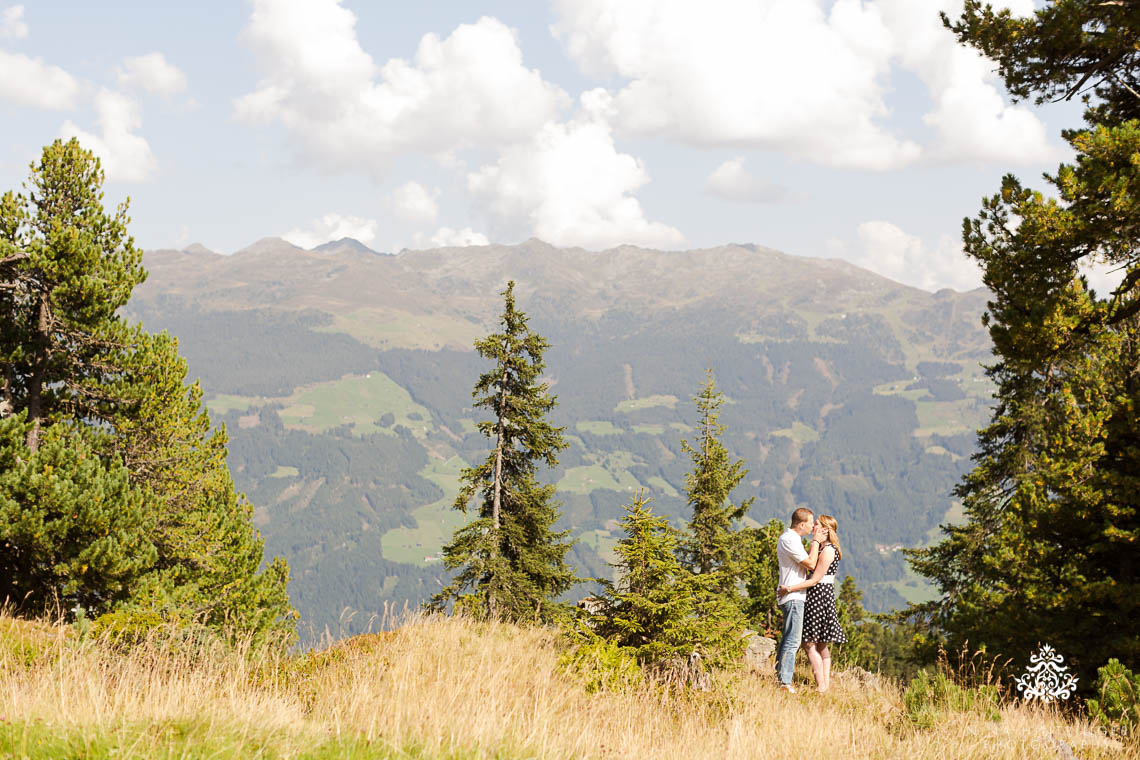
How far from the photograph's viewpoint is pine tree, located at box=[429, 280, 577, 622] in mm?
21484

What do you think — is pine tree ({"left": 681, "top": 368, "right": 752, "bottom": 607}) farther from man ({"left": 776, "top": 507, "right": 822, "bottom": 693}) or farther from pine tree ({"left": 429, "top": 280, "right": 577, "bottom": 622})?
man ({"left": 776, "top": 507, "right": 822, "bottom": 693})

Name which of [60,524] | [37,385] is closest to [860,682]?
[60,524]

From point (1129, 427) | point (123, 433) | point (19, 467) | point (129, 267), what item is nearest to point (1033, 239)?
point (1129, 427)

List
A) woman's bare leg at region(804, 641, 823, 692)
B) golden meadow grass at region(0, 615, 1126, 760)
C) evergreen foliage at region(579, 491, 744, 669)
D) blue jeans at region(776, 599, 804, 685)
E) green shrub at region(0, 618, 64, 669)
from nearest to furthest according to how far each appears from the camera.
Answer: golden meadow grass at region(0, 615, 1126, 760) < green shrub at region(0, 618, 64, 669) < evergreen foliage at region(579, 491, 744, 669) < blue jeans at region(776, 599, 804, 685) < woman's bare leg at region(804, 641, 823, 692)

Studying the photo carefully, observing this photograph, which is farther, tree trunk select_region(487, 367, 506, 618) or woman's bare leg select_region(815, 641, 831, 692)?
tree trunk select_region(487, 367, 506, 618)

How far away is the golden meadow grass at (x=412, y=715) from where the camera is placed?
3848mm

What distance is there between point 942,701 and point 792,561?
214 centimetres

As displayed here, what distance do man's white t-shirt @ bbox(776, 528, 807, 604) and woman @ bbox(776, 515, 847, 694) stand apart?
8cm

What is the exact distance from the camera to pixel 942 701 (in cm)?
685

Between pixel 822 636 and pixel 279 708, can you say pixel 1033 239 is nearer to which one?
pixel 822 636

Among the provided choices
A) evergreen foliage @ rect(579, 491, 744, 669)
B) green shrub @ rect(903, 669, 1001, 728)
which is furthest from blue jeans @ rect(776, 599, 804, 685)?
green shrub @ rect(903, 669, 1001, 728)

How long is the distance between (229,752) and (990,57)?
11332 millimetres

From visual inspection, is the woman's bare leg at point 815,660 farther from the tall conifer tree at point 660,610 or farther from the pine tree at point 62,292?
the pine tree at point 62,292

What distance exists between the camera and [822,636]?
845 cm
